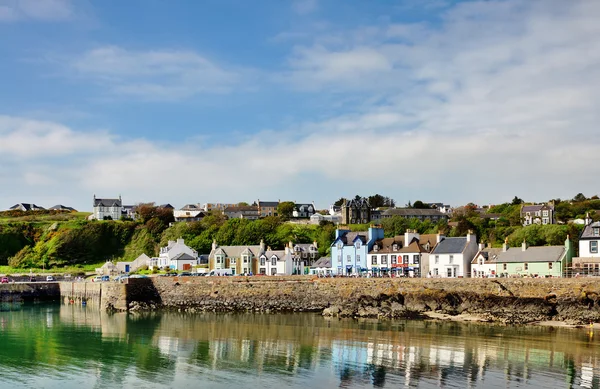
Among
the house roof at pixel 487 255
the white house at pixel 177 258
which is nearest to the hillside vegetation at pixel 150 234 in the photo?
the white house at pixel 177 258

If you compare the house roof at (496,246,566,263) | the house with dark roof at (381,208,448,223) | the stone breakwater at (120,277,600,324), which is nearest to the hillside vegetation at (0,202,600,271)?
the house with dark roof at (381,208,448,223)

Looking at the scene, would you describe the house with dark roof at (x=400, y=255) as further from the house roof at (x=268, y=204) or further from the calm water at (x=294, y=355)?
the house roof at (x=268, y=204)

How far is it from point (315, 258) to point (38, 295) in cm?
2841

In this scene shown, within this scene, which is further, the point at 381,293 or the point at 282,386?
the point at 381,293

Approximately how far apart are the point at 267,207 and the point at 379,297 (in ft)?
270

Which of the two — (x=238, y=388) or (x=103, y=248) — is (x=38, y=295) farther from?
(x=238, y=388)

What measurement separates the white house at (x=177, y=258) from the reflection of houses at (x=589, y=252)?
4313 centimetres

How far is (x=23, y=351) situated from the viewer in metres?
34.5

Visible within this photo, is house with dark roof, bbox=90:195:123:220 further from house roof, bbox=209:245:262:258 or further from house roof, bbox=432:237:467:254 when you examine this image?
house roof, bbox=432:237:467:254

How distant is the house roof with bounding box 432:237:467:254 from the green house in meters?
3.39

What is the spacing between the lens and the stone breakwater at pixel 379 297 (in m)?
40.7

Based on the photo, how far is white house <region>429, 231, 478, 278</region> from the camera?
5197 centimetres

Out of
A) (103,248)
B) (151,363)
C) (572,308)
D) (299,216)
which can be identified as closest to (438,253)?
(572,308)

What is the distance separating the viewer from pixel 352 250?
5956 centimetres
